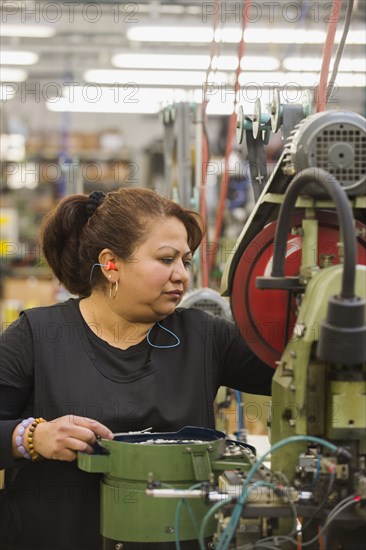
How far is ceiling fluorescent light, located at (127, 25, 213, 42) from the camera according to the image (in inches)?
186

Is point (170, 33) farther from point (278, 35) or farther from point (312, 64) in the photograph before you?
point (312, 64)

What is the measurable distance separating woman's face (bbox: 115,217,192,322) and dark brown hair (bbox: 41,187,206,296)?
0.03m

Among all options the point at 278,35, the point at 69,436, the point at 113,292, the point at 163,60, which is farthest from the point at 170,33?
the point at 69,436

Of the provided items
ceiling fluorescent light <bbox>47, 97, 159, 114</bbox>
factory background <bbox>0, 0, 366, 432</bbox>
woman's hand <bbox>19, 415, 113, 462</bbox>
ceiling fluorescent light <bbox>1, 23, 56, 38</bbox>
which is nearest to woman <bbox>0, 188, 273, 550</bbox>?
woman's hand <bbox>19, 415, 113, 462</bbox>

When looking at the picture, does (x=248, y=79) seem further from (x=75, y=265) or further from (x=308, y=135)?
(x=308, y=135)

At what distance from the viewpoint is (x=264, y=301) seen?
4.71 feet

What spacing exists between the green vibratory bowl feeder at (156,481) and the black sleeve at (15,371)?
0.41 metres

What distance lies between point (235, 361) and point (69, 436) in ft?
1.62

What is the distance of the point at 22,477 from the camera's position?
169 cm

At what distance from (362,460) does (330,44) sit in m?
0.80

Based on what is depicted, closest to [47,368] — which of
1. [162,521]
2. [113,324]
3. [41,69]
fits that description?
[113,324]

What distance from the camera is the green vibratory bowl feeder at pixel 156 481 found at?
1.27m

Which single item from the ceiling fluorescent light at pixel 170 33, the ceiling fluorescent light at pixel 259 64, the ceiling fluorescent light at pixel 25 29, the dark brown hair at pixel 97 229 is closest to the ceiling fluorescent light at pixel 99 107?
the ceiling fluorescent light at pixel 25 29

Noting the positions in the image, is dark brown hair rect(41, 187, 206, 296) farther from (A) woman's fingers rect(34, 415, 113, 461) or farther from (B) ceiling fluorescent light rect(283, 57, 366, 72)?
(B) ceiling fluorescent light rect(283, 57, 366, 72)
